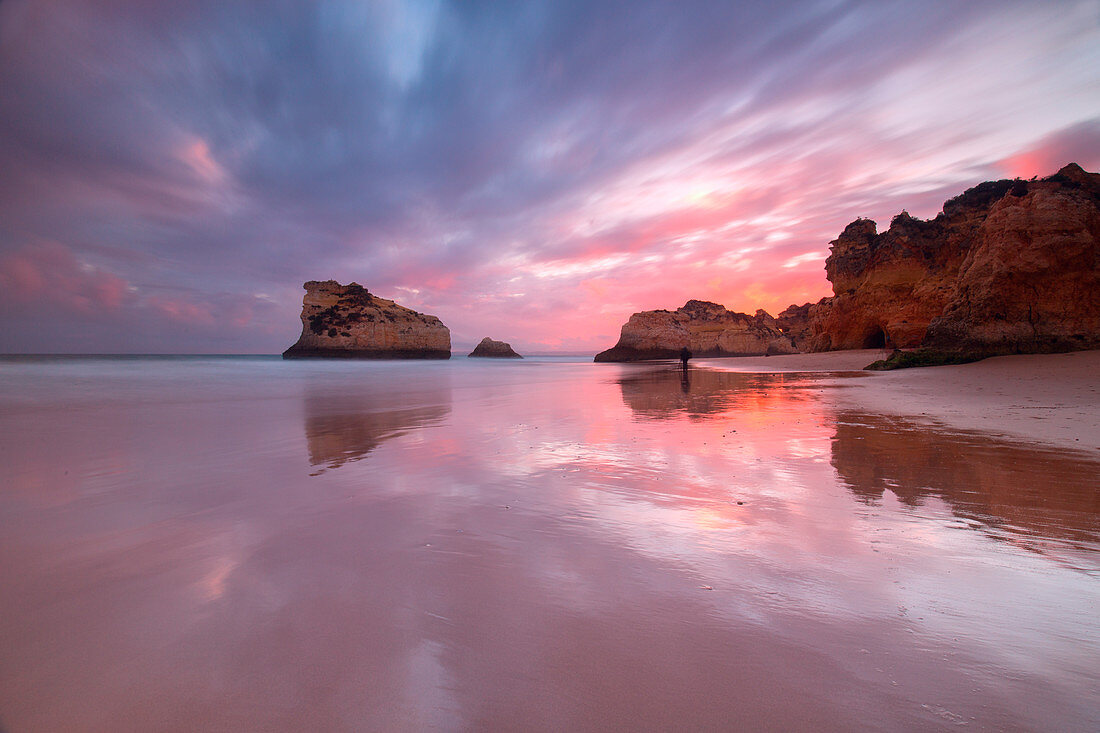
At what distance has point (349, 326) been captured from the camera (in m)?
56.0

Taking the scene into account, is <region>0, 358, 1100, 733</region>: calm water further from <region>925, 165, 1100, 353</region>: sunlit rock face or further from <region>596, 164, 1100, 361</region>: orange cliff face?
<region>596, 164, 1100, 361</region>: orange cliff face

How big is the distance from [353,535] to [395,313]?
2472 inches

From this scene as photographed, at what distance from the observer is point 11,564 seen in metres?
2.12

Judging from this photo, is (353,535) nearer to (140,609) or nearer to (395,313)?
(140,609)

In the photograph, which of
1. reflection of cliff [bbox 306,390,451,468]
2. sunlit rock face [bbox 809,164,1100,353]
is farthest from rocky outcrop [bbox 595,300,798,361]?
reflection of cliff [bbox 306,390,451,468]

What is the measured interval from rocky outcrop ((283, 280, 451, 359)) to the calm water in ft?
186

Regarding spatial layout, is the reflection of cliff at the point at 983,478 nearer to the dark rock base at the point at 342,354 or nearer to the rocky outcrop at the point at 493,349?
the dark rock base at the point at 342,354

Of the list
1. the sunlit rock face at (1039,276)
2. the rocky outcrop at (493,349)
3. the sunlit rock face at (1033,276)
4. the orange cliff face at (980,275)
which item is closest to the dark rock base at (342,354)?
the rocky outcrop at (493,349)

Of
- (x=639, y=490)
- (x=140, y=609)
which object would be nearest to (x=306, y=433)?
(x=140, y=609)

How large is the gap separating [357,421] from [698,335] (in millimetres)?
60461

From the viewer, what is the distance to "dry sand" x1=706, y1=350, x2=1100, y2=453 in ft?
15.6

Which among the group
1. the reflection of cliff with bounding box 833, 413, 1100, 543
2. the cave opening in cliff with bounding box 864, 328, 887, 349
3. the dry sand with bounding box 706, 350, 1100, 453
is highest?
the cave opening in cliff with bounding box 864, 328, 887, 349

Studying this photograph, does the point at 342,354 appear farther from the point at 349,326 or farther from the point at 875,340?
the point at 875,340

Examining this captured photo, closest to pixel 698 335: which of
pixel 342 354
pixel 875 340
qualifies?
pixel 875 340
